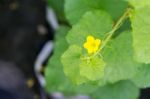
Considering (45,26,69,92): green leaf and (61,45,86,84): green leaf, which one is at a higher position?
(45,26,69,92): green leaf

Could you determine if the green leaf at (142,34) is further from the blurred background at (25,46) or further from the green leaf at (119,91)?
the blurred background at (25,46)

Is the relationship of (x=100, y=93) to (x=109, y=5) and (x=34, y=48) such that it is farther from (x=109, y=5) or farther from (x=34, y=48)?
(x=34, y=48)

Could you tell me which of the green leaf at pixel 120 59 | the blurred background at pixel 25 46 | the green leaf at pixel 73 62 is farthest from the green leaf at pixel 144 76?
the blurred background at pixel 25 46

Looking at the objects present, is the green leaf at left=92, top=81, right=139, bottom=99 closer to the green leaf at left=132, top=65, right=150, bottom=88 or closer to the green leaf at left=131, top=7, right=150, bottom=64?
the green leaf at left=132, top=65, right=150, bottom=88

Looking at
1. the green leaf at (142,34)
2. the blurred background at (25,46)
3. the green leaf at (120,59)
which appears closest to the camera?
the green leaf at (142,34)

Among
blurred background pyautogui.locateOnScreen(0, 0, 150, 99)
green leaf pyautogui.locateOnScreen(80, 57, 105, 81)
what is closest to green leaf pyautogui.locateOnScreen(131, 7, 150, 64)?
green leaf pyautogui.locateOnScreen(80, 57, 105, 81)

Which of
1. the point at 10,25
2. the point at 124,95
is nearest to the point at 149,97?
the point at 124,95

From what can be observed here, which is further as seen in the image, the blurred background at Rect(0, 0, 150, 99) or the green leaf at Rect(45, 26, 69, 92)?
the blurred background at Rect(0, 0, 150, 99)
